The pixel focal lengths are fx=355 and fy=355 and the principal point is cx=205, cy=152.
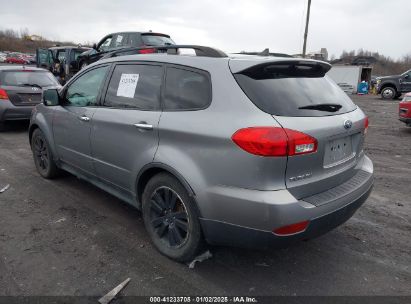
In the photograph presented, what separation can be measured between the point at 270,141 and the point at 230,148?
0.29m

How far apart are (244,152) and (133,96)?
147 centimetres

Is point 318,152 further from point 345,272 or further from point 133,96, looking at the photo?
point 133,96

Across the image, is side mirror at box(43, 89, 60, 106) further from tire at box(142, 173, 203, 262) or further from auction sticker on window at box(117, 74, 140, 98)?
tire at box(142, 173, 203, 262)

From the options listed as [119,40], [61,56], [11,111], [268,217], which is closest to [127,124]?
[268,217]

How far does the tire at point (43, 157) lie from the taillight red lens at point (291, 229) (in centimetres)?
361

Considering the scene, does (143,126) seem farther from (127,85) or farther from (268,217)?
(268,217)

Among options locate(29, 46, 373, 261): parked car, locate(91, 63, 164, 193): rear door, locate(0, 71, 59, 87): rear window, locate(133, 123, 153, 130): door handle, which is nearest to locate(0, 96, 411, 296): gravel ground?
locate(29, 46, 373, 261): parked car

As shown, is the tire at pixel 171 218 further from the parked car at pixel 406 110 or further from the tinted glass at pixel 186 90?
the parked car at pixel 406 110

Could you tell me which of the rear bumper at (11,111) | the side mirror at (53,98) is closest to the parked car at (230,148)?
the side mirror at (53,98)

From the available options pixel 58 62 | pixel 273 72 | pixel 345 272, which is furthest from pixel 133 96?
pixel 58 62

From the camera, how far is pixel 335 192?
2822 millimetres

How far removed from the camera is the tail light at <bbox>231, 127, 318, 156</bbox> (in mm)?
2396

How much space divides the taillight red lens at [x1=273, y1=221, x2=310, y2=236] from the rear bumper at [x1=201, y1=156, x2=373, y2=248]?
3 cm

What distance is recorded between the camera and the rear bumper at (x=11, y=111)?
8141 mm
